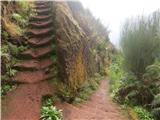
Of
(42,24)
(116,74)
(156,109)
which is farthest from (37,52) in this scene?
(116,74)

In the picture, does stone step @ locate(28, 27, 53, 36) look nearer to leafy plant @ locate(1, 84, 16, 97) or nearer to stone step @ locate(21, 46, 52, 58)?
stone step @ locate(21, 46, 52, 58)

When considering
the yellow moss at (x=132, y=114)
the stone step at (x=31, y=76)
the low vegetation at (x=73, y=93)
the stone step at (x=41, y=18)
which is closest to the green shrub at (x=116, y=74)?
the low vegetation at (x=73, y=93)

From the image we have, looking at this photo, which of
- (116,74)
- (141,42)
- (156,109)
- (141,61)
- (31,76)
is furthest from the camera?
(116,74)

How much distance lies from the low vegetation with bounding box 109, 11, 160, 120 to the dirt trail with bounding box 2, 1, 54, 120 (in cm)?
286

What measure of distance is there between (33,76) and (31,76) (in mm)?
52

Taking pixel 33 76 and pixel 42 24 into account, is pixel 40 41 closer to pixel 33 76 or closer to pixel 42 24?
pixel 42 24

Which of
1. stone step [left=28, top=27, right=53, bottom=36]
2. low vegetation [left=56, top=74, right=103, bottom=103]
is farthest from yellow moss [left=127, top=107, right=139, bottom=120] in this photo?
stone step [left=28, top=27, right=53, bottom=36]

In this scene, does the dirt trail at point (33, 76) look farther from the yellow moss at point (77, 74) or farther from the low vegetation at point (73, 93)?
the yellow moss at point (77, 74)

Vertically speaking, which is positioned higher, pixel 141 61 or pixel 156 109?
pixel 141 61

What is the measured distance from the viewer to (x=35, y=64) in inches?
347

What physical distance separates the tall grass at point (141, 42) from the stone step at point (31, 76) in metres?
3.71

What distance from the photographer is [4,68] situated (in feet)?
26.4

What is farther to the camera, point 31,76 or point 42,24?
point 42,24

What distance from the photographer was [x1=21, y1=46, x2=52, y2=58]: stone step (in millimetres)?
9062
